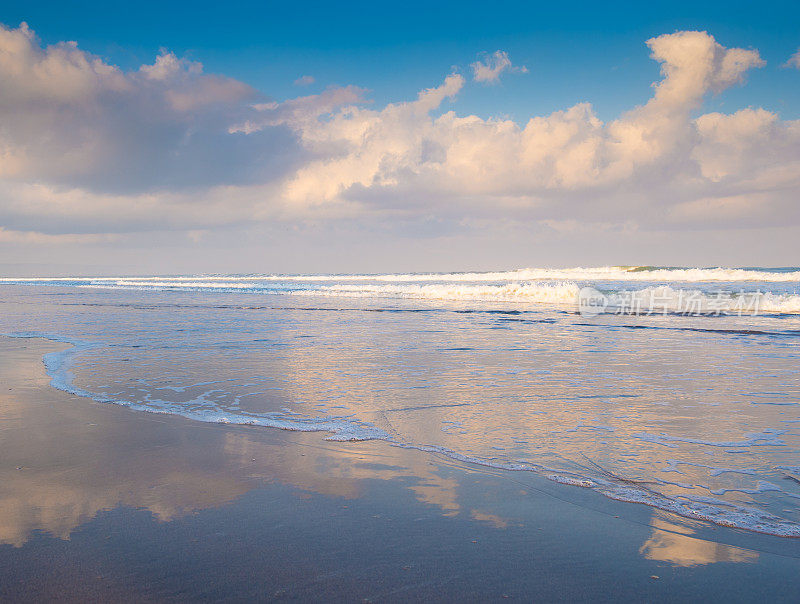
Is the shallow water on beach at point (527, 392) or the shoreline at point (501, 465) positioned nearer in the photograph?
the shoreline at point (501, 465)

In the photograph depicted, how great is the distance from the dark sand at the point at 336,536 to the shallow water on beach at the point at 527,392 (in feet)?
1.35

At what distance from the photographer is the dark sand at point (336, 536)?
245 centimetres

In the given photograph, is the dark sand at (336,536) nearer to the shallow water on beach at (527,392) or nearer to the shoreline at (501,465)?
the shoreline at (501,465)

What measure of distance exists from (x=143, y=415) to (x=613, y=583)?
15.2 feet

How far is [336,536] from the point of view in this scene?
9.62ft

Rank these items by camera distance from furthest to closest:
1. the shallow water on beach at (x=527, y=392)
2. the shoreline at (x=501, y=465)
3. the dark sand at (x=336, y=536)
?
the shallow water on beach at (x=527, y=392) → the shoreline at (x=501, y=465) → the dark sand at (x=336, y=536)

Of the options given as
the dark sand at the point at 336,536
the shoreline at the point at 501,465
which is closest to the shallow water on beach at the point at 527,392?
the shoreline at the point at 501,465

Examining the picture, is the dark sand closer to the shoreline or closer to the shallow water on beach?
the shoreline

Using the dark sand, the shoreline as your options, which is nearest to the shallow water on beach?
the shoreline

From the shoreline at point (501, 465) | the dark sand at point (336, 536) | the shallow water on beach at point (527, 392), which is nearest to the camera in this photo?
the dark sand at point (336, 536)

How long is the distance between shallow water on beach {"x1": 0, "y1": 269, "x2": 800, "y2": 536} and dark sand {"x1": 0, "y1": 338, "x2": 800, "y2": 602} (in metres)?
0.41

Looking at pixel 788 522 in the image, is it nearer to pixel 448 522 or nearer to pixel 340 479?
pixel 448 522

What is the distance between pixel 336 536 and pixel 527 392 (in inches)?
161

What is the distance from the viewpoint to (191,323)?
15.8 meters
